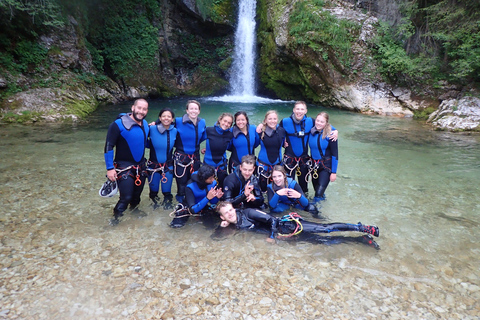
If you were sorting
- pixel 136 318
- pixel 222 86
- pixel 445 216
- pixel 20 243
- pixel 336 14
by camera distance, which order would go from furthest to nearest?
pixel 222 86 < pixel 336 14 < pixel 445 216 < pixel 20 243 < pixel 136 318

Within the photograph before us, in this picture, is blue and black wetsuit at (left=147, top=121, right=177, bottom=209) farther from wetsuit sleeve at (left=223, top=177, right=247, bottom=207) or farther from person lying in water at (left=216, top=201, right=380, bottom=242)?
person lying in water at (left=216, top=201, right=380, bottom=242)

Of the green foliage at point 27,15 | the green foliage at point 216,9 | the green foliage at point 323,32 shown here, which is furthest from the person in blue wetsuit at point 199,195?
the green foliage at point 216,9

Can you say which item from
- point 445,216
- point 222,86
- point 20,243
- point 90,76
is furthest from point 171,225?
point 222,86

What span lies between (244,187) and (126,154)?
1.65 m

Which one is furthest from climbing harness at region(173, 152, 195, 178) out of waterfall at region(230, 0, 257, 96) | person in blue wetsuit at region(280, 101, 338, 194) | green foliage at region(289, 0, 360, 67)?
waterfall at region(230, 0, 257, 96)

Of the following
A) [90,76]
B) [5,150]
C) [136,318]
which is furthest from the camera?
[90,76]

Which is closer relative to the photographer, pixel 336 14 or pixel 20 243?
pixel 20 243

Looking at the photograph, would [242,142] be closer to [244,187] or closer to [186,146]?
[244,187]

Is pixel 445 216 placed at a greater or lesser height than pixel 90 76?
lesser

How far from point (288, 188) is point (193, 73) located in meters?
19.1

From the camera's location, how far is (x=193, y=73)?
21.6 m

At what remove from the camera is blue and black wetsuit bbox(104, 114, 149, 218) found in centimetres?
392

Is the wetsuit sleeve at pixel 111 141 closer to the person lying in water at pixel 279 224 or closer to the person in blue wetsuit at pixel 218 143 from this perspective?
the person in blue wetsuit at pixel 218 143

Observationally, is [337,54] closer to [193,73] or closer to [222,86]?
A: [222,86]
